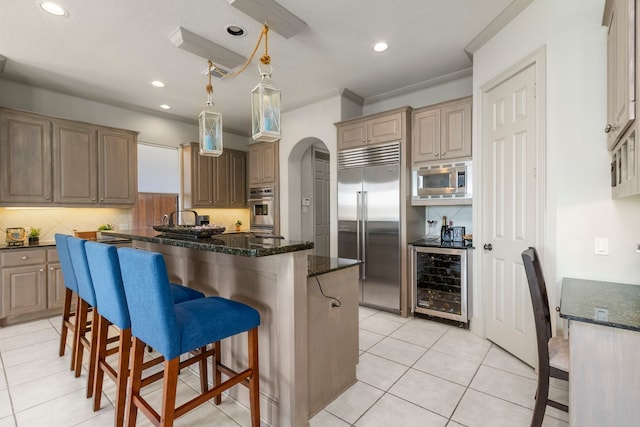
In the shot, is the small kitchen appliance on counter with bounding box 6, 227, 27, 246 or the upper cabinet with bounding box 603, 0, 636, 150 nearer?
the upper cabinet with bounding box 603, 0, 636, 150

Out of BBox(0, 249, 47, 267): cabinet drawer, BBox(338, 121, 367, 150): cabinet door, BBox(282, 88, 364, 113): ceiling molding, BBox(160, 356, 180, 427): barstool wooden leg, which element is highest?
BBox(282, 88, 364, 113): ceiling molding

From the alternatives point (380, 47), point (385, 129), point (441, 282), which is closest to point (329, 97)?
point (385, 129)

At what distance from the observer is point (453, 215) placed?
13.0 ft

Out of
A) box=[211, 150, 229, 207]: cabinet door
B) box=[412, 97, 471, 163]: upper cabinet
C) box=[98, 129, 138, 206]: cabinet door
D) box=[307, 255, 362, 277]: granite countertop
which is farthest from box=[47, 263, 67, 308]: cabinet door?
box=[412, 97, 471, 163]: upper cabinet

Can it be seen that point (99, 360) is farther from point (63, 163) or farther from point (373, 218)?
point (63, 163)

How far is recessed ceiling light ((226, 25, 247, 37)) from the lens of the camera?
9.14 ft

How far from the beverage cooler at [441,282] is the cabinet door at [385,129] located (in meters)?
1.44

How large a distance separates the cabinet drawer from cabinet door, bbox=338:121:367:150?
4067 mm

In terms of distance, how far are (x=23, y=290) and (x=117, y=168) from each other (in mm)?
1903

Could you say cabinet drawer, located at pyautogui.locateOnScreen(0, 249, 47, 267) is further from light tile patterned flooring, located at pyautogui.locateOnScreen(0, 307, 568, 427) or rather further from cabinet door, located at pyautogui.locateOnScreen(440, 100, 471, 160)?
cabinet door, located at pyautogui.locateOnScreen(440, 100, 471, 160)

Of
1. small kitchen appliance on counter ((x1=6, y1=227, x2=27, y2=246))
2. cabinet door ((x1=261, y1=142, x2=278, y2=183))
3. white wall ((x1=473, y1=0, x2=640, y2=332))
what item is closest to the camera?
white wall ((x1=473, y1=0, x2=640, y2=332))

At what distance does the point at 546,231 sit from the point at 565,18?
1.57 metres

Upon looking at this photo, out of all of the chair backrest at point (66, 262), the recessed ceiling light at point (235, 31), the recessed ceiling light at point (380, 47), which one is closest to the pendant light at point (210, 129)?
the recessed ceiling light at point (235, 31)

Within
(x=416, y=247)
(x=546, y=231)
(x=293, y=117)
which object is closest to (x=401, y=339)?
(x=416, y=247)
